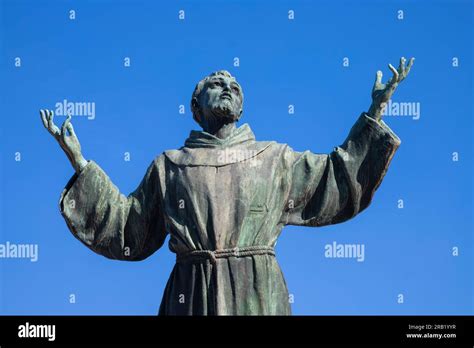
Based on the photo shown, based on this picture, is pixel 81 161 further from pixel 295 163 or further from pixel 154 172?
pixel 295 163

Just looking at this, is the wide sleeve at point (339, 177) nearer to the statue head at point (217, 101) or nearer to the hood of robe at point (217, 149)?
the hood of robe at point (217, 149)

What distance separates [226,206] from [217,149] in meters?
1.03

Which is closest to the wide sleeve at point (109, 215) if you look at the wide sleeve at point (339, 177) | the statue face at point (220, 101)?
the statue face at point (220, 101)

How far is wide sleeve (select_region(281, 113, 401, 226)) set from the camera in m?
30.2

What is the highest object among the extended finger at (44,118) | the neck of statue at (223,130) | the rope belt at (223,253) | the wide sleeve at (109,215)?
the extended finger at (44,118)

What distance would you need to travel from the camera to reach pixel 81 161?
30625 millimetres

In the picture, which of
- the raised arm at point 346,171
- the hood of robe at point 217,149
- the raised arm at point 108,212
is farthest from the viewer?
the raised arm at point 108,212

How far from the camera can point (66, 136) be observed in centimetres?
3047

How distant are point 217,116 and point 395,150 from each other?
8.94 feet

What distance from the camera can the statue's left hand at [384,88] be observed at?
30109 mm

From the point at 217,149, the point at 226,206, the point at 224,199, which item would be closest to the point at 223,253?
the point at 226,206

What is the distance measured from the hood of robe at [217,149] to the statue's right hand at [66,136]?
132 cm

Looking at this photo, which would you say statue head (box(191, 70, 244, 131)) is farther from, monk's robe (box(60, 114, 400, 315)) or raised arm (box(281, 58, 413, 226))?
raised arm (box(281, 58, 413, 226))
